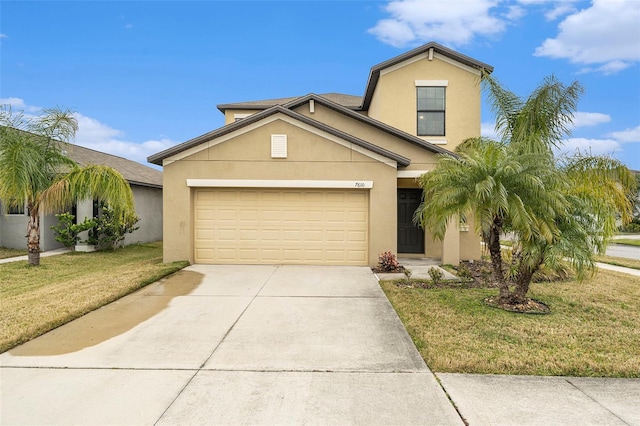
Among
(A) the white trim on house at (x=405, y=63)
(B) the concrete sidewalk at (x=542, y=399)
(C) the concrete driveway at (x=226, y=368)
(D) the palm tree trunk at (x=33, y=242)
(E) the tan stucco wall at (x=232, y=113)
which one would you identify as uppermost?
(A) the white trim on house at (x=405, y=63)

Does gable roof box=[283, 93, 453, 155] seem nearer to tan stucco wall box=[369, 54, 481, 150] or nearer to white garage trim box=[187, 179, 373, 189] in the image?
tan stucco wall box=[369, 54, 481, 150]

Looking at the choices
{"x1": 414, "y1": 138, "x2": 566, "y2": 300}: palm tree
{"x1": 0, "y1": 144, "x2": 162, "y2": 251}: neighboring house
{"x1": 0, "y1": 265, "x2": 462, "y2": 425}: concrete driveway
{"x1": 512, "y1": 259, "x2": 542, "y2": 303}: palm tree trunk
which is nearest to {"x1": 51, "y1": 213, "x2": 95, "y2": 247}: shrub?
{"x1": 0, "y1": 144, "x2": 162, "y2": 251}: neighboring house

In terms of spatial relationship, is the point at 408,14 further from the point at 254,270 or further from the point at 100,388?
the point at 100,388

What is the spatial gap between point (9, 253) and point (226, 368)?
47.4ft

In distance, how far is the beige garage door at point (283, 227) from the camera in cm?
1104

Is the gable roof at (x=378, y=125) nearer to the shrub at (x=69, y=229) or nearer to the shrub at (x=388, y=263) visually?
the shrub at (x=388, y=263)

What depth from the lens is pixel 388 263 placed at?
1013cm

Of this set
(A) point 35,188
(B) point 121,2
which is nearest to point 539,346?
(A) point 35,188

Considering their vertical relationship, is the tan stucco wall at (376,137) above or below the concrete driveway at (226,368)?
above

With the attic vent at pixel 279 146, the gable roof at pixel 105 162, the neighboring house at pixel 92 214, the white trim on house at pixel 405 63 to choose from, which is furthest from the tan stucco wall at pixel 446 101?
the gable roof at pixel 105 162

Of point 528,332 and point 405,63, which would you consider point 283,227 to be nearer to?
point 528,332

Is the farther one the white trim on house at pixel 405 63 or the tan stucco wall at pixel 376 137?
the white trim on house at pixel 405 63

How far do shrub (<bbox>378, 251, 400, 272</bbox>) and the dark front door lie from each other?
305 cm

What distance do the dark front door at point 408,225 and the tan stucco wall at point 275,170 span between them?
8.10ft
